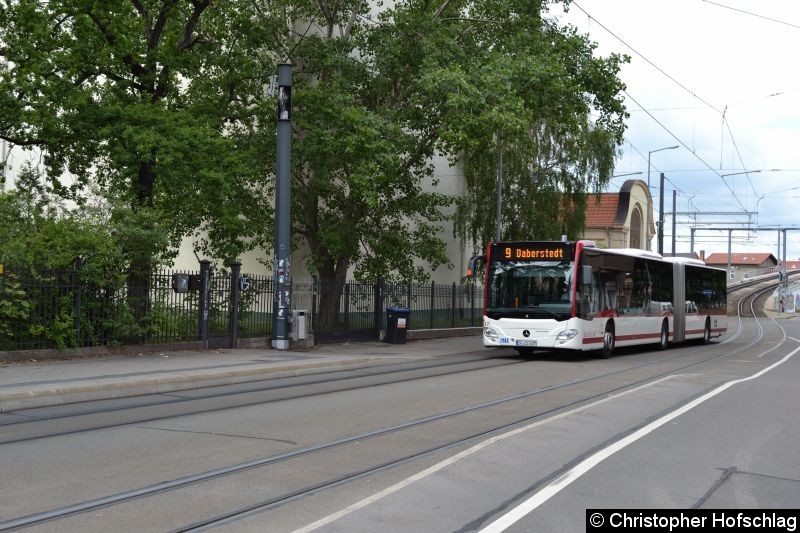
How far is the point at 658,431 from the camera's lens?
10219 mm

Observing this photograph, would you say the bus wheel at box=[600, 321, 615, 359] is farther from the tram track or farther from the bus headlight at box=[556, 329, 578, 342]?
the tram track

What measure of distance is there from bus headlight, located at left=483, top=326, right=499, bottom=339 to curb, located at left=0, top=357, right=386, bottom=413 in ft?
19.4

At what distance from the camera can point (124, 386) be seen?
45.1 feet

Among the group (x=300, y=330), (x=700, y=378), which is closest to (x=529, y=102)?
(x=300, y=330)

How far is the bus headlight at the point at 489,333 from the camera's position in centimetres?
2247

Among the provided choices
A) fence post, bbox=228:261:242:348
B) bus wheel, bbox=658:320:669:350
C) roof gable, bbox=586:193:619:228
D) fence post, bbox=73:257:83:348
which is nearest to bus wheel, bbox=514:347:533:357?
bus wheel, bbox=658:320:669:350

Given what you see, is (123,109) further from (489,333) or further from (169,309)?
(489,333)

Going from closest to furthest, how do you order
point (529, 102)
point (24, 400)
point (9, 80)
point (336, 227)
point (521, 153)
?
point (24, 400) < point (9, 80) < point (529, 102) < point (336, 227) < point (521, 153)

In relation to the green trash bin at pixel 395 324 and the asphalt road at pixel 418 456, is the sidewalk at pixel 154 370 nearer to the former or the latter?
the asphalt road at pixel 418 456

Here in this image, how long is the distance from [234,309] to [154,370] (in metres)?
5.98

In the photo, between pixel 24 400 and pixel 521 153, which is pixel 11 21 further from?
pixel 521 153

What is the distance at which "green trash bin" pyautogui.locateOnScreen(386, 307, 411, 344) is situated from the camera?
27281mm

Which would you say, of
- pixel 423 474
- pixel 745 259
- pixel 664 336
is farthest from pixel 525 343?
pixel 745 259

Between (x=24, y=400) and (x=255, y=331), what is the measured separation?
1080 cm
